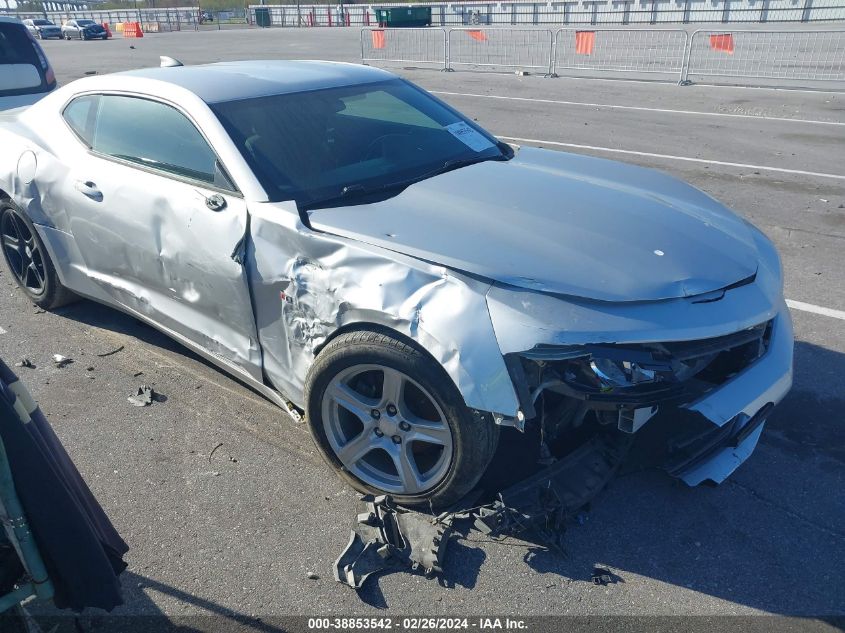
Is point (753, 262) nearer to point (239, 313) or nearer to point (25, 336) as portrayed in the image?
point (239, 313)

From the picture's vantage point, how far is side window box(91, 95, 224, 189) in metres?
3.48

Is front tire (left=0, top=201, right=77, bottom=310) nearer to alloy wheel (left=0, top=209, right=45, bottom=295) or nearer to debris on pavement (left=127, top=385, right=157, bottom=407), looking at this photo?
alloy wheel (left=0, top=209, right=45, bottom=295)

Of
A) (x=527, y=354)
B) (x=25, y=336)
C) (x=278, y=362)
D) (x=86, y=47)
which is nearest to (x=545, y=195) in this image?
(x=527, y=354)

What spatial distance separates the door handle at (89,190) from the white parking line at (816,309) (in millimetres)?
4461

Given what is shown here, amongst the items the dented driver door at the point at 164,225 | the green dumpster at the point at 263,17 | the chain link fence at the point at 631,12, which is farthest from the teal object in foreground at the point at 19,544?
the green dumpster at the point at 263,17

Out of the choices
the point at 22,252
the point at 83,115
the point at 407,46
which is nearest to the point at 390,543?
the point at 83,115

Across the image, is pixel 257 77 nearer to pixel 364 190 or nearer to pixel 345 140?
pixel 345 140

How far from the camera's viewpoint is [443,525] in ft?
9.43

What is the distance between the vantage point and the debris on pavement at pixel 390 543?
8.90 ft

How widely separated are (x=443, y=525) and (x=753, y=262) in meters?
1.79

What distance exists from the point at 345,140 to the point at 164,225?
1026 mm

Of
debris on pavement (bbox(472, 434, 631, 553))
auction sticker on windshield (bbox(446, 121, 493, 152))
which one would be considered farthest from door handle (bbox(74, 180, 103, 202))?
debris on pavement (bbox(472, 434, 631, 553))

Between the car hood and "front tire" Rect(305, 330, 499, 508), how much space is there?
0.44 meters

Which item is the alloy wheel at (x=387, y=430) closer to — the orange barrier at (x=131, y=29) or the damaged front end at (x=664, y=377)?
the damaged front end at (x=664, y=377)
